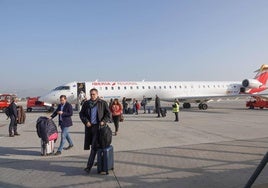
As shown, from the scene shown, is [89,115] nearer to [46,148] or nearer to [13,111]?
[46,148]

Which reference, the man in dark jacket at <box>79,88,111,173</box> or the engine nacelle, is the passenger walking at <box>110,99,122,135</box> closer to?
the man in dark jacket at <box>79,88,111,173</box>

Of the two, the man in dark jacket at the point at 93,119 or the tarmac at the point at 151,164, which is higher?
the man in dark jacket at the point at 93,119

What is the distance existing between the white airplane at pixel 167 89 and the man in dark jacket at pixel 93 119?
76.8ft

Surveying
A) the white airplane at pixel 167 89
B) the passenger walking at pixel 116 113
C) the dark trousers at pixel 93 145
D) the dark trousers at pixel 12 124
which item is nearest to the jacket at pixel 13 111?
the dark trousers at pixel 12 124

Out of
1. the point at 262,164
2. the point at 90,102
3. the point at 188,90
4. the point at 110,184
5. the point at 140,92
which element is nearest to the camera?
the point at 262,164

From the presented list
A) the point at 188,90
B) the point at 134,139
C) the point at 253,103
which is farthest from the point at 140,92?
the point at 134,139

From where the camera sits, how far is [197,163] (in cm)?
768

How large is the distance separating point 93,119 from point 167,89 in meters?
27.7

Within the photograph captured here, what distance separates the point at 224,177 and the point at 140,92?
87.9ft

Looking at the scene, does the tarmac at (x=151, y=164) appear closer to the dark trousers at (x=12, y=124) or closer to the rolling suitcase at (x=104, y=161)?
the rolling suitcase at (x=104, y=161)

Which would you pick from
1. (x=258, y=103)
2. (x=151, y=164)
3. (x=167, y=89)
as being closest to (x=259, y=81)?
(x=258, y=103)

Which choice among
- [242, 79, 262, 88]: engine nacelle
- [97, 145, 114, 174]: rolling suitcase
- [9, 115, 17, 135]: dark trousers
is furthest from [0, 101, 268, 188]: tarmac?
[242, 79, 262, 88]: engine nacelle

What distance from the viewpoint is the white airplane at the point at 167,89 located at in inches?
1212

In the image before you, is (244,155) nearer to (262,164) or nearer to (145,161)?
(145,161)
